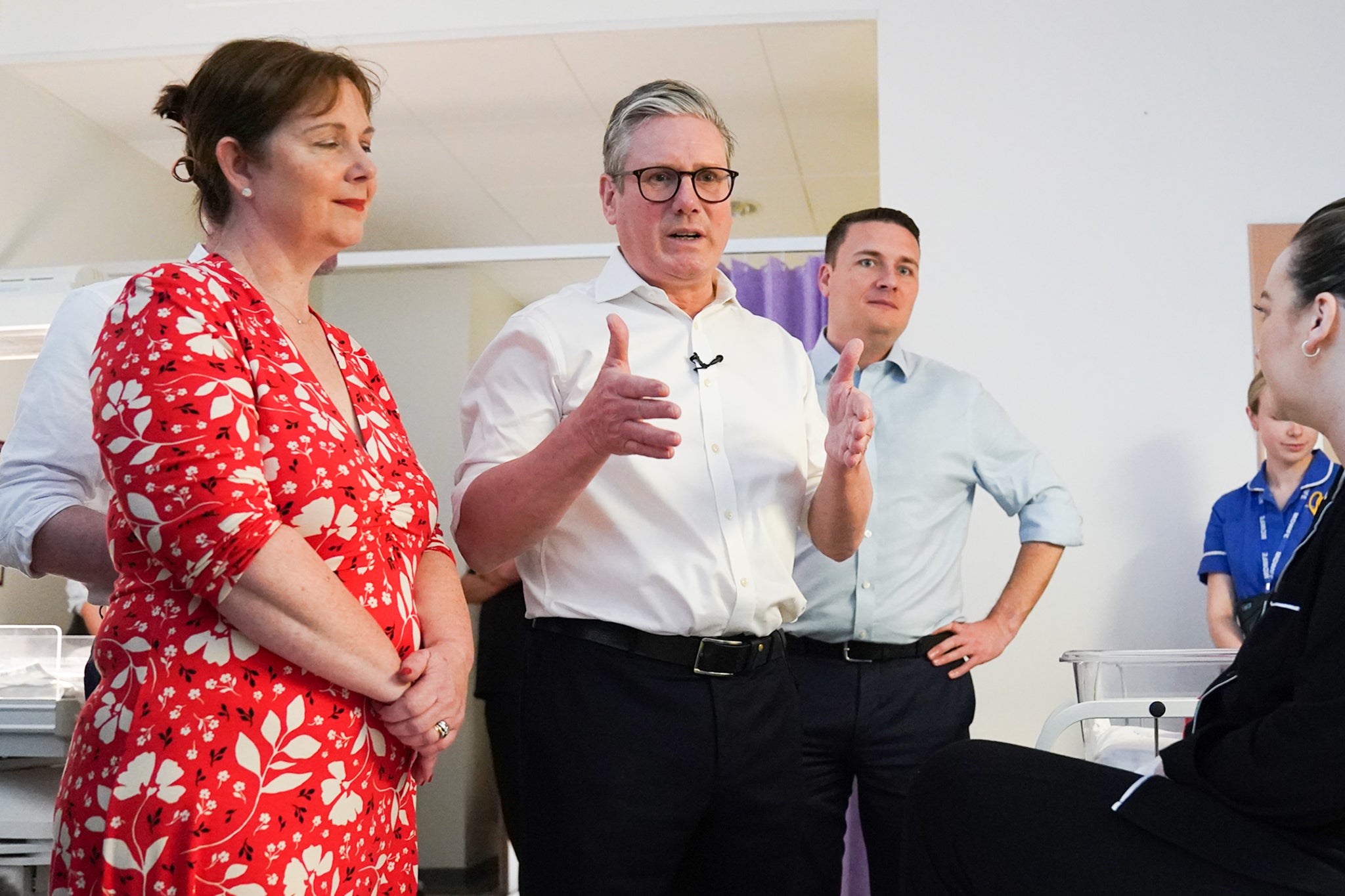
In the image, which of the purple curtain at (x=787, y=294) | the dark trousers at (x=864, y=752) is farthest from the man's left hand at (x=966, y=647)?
the purple curtain at (x=787, y=294)

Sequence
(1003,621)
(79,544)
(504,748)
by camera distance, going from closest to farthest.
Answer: (79,544), (1003,621), (504,748)

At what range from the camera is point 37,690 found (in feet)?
7.41

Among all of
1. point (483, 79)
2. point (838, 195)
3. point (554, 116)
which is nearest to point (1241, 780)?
point (483, 79)

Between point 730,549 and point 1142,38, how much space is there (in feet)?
8.56

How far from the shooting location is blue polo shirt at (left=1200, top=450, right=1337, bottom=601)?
9.44 ft

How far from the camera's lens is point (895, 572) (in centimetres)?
224

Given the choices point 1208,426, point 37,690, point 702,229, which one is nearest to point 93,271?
point 37,690

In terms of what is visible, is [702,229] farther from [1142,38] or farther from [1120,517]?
[1142,38]

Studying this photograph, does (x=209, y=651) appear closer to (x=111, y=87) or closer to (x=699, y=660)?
(x=699, y=660)

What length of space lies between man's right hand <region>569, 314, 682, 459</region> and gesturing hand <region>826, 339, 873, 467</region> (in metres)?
0.26

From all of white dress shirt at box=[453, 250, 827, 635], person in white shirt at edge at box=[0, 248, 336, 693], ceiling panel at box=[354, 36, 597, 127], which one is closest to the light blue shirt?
white dress shirt at box=[453, 250, 827, 635]

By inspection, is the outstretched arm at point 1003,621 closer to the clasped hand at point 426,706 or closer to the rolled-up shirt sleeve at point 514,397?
the rolled-up shirt sleeve at point 514,397

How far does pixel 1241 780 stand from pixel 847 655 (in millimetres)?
1000

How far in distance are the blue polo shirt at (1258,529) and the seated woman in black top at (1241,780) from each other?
1.69 metres
